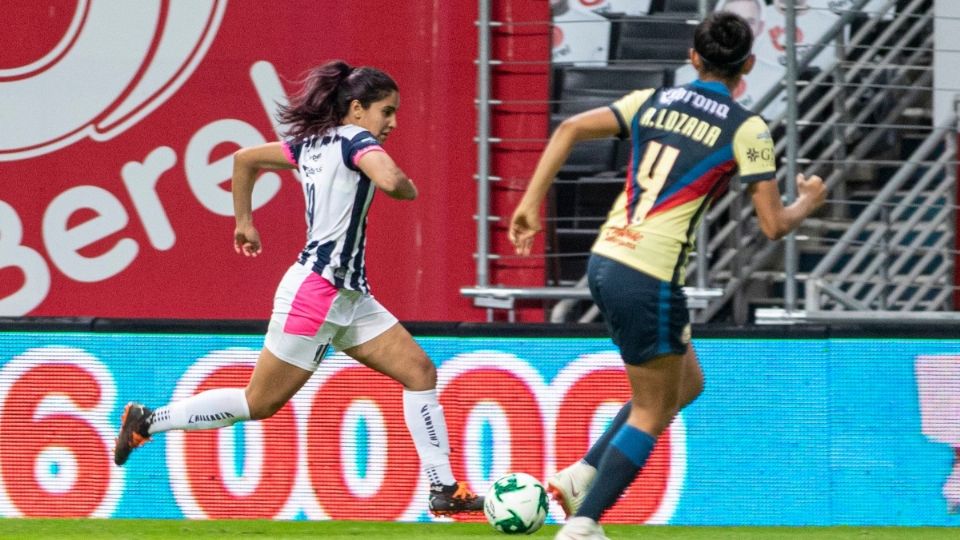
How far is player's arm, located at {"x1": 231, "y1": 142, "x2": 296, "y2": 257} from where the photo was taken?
6.06 meters

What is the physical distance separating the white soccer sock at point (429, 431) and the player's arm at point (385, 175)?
85cm

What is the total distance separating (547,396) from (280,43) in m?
2.93

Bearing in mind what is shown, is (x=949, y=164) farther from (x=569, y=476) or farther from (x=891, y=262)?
(x=569, y=476)

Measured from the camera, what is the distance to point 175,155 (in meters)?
8.62

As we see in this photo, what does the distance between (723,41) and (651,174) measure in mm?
468

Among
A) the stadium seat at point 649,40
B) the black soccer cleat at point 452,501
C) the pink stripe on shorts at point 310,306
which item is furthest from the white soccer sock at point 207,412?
the stadium seat at point 649,40

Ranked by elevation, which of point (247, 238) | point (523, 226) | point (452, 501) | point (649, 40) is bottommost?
point (452, 501)

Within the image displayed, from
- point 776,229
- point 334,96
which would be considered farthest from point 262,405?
point 776,229

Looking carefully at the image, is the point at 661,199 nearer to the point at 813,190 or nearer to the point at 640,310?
the point at 640,310

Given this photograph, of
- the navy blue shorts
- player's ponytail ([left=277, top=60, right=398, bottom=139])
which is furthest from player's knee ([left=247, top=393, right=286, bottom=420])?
the navy blue shorts

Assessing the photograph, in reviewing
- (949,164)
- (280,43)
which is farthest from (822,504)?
(280,43)

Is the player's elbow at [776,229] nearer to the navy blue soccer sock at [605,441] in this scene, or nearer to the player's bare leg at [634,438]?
the player's bare leg at [634,438]

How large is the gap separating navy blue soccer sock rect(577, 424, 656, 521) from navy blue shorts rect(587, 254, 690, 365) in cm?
26

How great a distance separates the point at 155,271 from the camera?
8641mm
